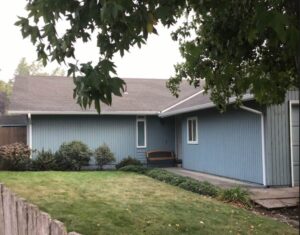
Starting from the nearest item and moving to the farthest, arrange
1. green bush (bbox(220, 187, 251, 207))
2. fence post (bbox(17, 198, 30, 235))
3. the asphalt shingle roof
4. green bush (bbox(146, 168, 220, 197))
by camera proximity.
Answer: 1. fence post (bbox(17, 198, 30, 235))
2. green bush (bbox(220, 187, 251, 207))
3. green bush (bbox(146, 168, 220, 197))
4. the asphalt shingle roof

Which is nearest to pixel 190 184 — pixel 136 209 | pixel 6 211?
pixel 136 209

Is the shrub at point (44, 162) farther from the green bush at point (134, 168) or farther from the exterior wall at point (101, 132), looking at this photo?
the green bush at point (134, 168)

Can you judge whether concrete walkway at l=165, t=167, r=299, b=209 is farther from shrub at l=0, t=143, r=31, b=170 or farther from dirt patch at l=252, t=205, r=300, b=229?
shrub at l=0, t=143, r=31, b=170

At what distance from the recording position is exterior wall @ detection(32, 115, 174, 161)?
22.2 m

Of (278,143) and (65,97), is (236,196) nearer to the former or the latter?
(278,143)

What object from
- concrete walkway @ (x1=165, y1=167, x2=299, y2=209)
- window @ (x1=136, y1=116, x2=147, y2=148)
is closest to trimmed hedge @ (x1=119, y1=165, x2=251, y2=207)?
concrete walkway @ (x1=165, y1=167, x2=299, y2=209)

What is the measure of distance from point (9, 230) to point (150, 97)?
66.0 ft

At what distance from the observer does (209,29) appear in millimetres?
8148

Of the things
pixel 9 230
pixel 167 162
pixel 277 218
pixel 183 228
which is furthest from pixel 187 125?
pixel 9 230

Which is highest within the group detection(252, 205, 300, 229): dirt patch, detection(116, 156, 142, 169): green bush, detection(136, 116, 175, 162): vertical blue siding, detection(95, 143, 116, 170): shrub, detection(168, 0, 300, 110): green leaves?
detection(168, 0, 300, 110): green leaves

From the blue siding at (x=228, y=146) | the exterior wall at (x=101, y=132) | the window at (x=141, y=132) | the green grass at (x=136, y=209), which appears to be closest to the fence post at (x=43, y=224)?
the green grass at (x=136, y=209)

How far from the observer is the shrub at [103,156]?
21625 millimetres

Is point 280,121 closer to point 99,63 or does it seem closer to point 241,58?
point 241,58

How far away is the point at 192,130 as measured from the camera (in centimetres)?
2127
